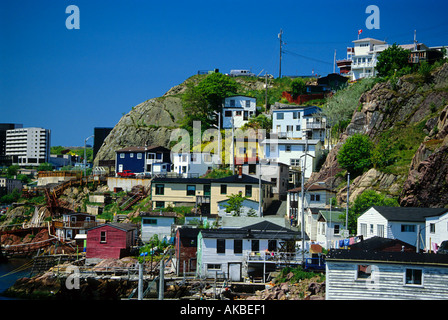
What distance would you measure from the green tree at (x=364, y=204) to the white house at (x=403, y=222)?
11.0 ft

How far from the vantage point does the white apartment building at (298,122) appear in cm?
6153

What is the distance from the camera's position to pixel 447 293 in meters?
21.9

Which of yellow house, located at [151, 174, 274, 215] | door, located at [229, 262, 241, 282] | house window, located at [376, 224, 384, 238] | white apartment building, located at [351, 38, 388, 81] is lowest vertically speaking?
door, located at [229, 262, 241, 282]

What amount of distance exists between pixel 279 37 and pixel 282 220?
5285cm

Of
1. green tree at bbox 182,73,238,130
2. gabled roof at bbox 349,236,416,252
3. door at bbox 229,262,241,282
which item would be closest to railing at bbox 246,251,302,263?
door at bbox 229,262,241,282

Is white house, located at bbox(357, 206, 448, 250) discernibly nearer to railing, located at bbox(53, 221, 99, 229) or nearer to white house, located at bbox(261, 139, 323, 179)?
white house, located at bbox(261, 139, 323, 179)

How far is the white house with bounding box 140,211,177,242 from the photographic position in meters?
42.3

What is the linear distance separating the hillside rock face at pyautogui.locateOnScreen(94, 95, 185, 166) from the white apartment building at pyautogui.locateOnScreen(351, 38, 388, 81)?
88.8ft

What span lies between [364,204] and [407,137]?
13.4 meters

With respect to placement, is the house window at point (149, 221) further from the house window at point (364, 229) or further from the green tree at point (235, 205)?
the house window at point (364, 229)

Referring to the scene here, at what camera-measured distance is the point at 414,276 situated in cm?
2227

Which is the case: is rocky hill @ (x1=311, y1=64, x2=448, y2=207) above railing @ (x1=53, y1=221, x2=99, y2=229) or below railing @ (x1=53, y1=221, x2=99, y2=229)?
above

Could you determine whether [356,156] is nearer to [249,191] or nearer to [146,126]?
[249,191]
